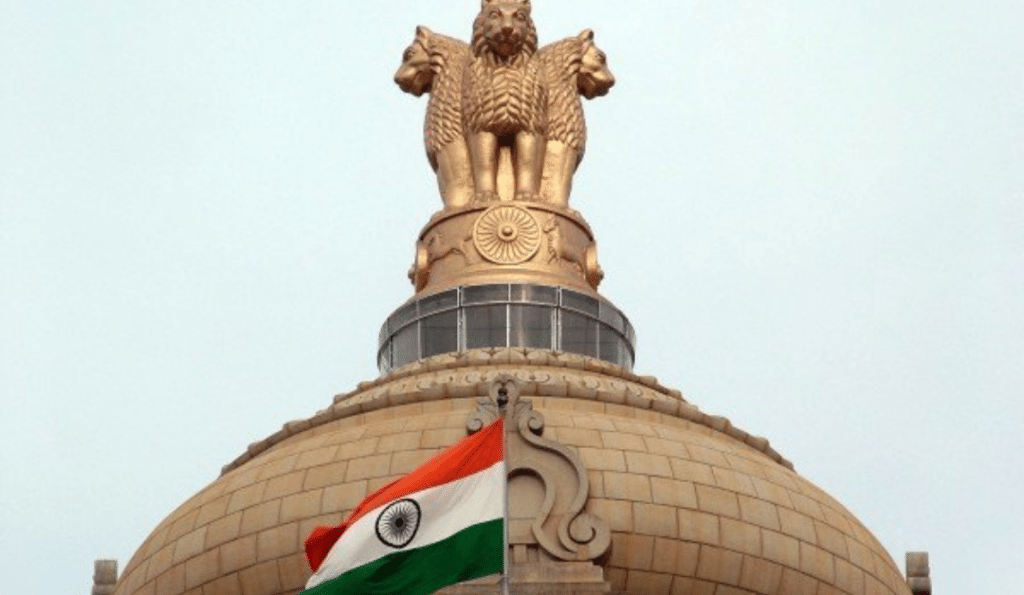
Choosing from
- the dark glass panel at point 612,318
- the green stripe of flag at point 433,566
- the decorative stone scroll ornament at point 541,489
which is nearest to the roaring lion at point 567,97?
the dark glass panel at point 612,318

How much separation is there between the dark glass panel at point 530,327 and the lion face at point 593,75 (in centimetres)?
568

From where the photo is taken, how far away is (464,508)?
190ft

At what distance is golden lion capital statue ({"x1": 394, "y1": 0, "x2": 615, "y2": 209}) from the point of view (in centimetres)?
7594

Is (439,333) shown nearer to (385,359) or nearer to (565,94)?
(385,359)

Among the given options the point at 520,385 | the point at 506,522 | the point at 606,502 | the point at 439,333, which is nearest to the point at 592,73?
the point at 439,333

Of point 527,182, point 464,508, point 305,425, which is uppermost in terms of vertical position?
point 527,182

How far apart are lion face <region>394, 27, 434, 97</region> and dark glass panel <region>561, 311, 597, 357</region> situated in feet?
19.4

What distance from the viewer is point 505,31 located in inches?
3017

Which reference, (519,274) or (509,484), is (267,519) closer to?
(509,484)

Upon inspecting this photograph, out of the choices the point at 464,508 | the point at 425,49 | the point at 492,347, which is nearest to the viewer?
the point at 464,508

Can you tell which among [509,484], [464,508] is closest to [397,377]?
[509,484]

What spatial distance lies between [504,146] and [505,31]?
1825 millimetres

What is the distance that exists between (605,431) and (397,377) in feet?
18.0

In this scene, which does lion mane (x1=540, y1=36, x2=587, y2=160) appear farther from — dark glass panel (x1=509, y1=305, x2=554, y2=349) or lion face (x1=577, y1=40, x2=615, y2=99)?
dark glass panel (x1=509, y1=305, x2=554, y2=349)
